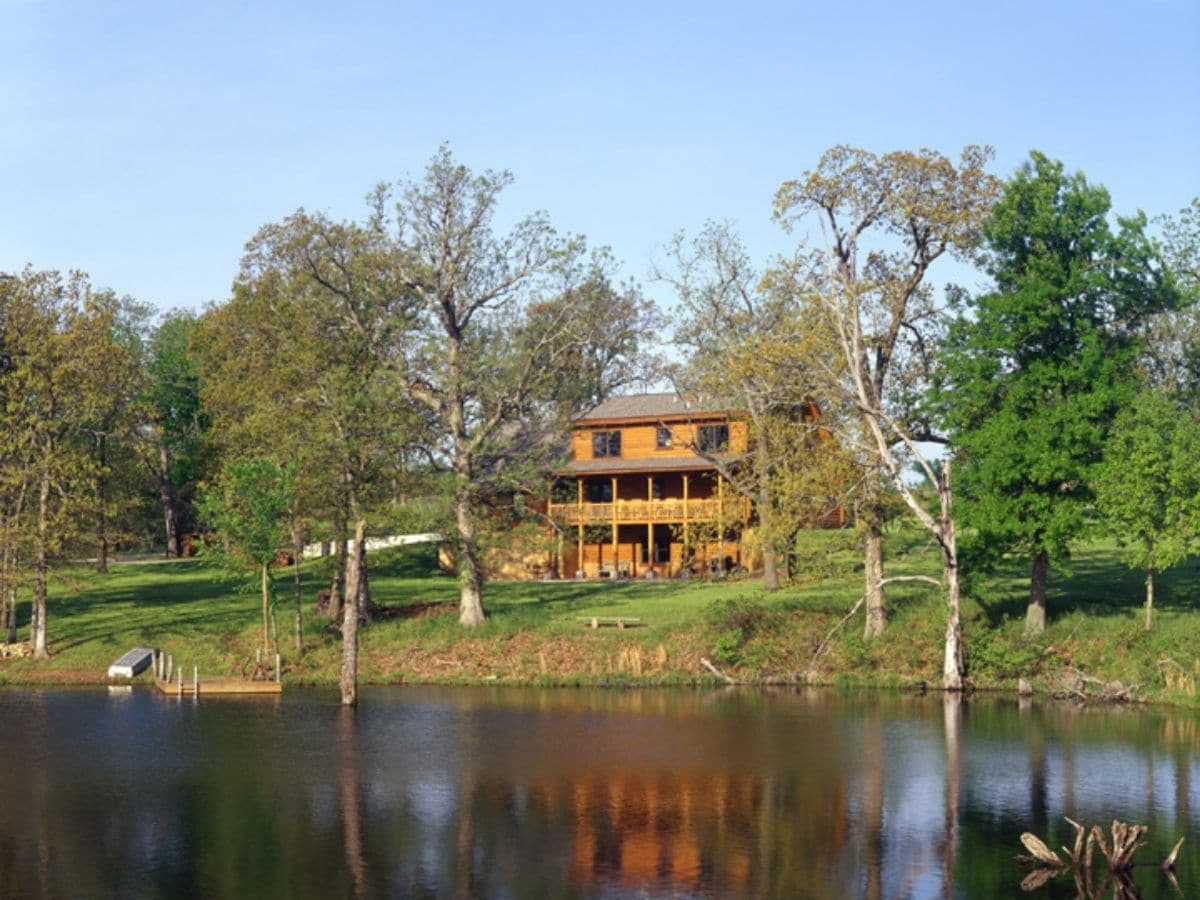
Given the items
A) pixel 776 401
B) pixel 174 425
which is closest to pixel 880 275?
pixel 776 401

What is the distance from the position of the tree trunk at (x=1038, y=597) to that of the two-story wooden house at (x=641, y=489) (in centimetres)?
1973

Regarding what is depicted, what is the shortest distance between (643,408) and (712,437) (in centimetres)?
559

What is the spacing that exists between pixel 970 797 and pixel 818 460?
2243 cm

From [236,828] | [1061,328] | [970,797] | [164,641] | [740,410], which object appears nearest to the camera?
[236,828]

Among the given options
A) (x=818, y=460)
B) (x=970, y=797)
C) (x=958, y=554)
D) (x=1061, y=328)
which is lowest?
(x=970, y=797)

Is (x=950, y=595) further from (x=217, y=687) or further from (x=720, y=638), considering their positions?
(x=217, y=687)

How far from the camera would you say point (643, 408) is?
79375mm

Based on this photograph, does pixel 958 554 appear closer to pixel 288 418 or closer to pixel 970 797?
pixel 970 797

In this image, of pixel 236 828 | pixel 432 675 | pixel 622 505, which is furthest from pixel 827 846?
pixel 622 505

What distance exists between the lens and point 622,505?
250 ft

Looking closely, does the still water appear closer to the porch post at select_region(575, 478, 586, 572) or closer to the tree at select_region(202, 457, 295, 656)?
the tree at select_region(202, 457, 295, 656)

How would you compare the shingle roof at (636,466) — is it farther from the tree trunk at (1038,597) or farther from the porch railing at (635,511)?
the tree trunk at (1038,597)

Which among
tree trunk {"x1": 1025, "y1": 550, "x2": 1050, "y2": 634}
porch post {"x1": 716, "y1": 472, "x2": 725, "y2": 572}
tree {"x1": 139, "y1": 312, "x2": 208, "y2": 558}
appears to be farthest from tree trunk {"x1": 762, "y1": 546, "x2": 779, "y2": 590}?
tree {"x1": 139, "y1": 312, "x2": 208, "y2": 558}

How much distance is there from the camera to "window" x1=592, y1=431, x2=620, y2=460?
7975cm
